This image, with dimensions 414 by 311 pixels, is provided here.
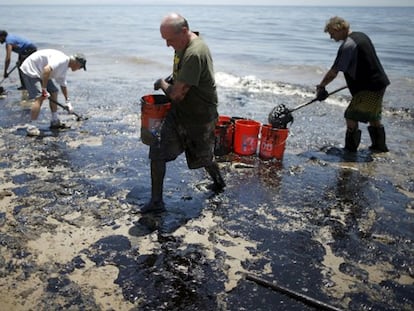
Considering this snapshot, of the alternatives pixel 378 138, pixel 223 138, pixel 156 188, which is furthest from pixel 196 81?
pixel 378 138

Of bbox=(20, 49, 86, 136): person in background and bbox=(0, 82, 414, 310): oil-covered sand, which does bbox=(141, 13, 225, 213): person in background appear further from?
bbox=(20, 49, 86, 136): person in background

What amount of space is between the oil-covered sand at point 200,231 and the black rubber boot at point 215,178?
129 millimetres

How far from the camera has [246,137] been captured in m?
6.39

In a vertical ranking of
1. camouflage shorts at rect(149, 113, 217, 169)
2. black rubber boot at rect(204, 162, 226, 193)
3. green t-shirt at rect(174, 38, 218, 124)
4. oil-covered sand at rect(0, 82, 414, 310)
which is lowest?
oil-covered sand at rect(0, 82, 414, 310)

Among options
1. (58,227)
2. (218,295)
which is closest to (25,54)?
(58,227)

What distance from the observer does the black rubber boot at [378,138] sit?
6879 mm

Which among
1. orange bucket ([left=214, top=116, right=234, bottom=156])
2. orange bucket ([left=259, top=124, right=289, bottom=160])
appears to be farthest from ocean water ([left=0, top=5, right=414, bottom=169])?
orange bucket ([left=214, top=116, right=234, bottom=156])

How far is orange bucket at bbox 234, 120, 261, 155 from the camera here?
6.35 m

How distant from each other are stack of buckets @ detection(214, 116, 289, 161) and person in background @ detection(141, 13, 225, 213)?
1640 mm

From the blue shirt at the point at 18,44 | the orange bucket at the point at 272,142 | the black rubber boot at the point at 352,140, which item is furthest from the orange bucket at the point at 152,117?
the blue shirt at the point at 18,44

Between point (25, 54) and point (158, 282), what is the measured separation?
9.32 meters

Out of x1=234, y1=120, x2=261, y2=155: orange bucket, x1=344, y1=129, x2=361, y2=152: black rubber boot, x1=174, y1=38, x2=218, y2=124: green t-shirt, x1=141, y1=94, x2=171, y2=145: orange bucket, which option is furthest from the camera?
x1=344, y1=129, x2=361, y2=152: black rubber boot

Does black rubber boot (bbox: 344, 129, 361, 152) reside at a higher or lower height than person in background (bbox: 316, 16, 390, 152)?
lower

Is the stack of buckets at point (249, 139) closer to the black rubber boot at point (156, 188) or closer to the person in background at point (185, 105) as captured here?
the person in background at point (185, 105)
